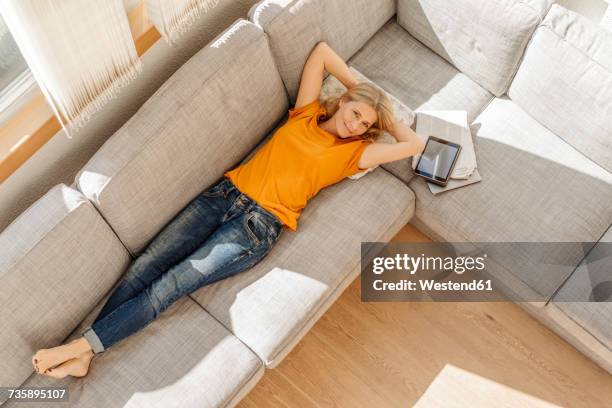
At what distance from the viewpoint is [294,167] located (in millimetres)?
2102

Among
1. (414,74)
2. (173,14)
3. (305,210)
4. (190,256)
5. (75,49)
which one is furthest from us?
(414,74)

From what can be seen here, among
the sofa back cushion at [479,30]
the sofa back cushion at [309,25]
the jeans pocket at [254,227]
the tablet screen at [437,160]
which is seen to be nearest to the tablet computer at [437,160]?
the tablet screen at [437,160]

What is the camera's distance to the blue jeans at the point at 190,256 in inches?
76.2

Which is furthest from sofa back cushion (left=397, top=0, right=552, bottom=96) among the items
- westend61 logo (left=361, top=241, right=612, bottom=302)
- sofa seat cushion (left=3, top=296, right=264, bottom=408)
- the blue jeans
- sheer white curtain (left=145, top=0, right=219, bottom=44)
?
sofa seat cushion (left=3, top=296, right=264, bottom=408)

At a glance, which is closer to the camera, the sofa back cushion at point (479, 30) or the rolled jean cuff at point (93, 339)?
the rolled jean cuff at point (93, 339)

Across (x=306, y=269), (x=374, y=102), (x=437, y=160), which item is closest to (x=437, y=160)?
(x=437, y=160)

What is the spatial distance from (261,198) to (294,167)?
158 millimetres

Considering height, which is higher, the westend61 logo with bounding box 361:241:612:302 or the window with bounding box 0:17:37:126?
the window with bounding box 0:17:37:126

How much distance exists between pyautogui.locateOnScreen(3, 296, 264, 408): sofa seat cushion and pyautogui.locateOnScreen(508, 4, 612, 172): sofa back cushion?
1.39 m

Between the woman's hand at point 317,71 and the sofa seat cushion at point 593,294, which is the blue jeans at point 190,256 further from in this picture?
the sofa seat cushion at point 593,294

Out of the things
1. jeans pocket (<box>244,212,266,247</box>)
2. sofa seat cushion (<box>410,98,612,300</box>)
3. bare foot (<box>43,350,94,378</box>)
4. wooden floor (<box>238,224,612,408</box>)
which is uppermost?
jeans pocket (<box>244,212,266,247</box>)

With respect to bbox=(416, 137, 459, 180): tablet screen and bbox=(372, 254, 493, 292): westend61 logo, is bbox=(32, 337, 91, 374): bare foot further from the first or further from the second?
bbox=(416, 137, 459, 180): tablet screen

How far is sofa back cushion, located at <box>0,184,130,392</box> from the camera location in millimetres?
1763

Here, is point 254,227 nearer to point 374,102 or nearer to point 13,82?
point 374,102
